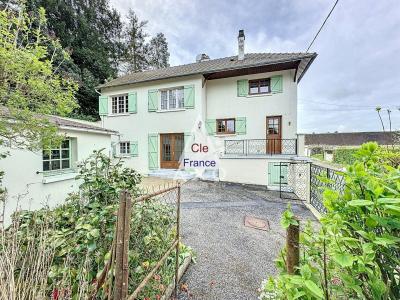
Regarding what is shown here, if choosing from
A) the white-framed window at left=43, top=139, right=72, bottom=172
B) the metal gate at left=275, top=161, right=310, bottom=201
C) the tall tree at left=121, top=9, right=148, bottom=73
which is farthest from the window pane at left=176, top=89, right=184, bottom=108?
the tall tree at left=121, top=9, right=148, bottom=73

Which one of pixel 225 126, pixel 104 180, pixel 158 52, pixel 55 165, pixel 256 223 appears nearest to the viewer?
pixel 104 180

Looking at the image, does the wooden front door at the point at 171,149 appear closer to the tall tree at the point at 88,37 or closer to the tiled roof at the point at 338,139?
the tall tree at the point at 88,37

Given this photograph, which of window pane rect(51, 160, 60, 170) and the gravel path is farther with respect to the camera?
window pane rect(51, 160, 60, 170)

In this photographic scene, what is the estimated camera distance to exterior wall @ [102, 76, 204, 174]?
487 inches

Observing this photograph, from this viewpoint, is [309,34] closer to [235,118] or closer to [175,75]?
[235,118]

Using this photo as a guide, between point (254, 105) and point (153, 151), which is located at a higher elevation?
point (254, 105)

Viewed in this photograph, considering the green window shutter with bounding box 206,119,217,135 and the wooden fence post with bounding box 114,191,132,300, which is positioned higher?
the green window shutter with bounding box 206,119,217,135

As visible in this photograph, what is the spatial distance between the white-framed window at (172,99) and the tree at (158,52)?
45.8 feet

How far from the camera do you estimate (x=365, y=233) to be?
88 centimetres

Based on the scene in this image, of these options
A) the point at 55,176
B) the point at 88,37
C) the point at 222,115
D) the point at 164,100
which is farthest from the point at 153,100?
the point at 88,37

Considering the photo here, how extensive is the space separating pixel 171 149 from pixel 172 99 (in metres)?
3.18

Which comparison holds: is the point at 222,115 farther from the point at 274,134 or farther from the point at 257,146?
the point at 274,134

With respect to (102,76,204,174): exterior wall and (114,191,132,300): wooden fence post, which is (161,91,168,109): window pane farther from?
(114,191,132,300): wooden fence post

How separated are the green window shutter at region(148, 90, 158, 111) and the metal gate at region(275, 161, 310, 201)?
319 inches
